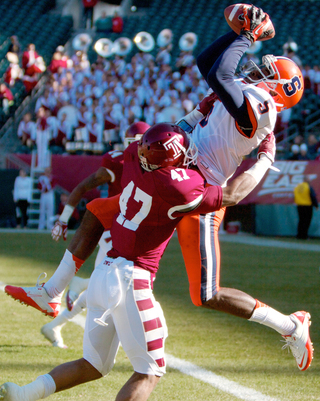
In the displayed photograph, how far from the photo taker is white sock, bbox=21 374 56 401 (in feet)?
9.13

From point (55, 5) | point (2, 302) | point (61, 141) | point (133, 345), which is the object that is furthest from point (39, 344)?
point (55, 5)

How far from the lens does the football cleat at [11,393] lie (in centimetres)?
275

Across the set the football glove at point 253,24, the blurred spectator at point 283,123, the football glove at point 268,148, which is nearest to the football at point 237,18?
the football glove at point 253,24

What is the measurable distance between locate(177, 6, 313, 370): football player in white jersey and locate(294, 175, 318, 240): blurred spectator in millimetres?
10528

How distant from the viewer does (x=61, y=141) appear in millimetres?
16984

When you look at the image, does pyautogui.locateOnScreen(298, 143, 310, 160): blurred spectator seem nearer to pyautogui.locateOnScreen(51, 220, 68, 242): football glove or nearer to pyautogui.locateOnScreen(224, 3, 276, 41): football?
pyautogui.locateOnScreen(51, 220, 68, 242): football glove

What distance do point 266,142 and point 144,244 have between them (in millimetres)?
1153

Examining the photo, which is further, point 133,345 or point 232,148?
point 232,148

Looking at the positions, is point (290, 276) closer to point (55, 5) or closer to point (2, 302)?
point (2, 302)

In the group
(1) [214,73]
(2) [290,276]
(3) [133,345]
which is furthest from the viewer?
(2) [290,276]

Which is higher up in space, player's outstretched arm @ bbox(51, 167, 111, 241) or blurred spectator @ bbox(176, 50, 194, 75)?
player's outstretched arm @ bbox(51, 167, 111, 241)

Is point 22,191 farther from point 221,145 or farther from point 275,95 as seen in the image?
point 275,95

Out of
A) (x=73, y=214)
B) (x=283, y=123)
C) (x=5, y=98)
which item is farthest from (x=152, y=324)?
(x=5, y=98)

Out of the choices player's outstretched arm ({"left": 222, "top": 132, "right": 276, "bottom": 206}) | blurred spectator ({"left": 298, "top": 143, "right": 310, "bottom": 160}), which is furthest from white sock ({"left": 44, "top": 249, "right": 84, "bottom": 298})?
blurred spectator ({"left": 298, "top": 143, "right": 310, "bottom": 160})
